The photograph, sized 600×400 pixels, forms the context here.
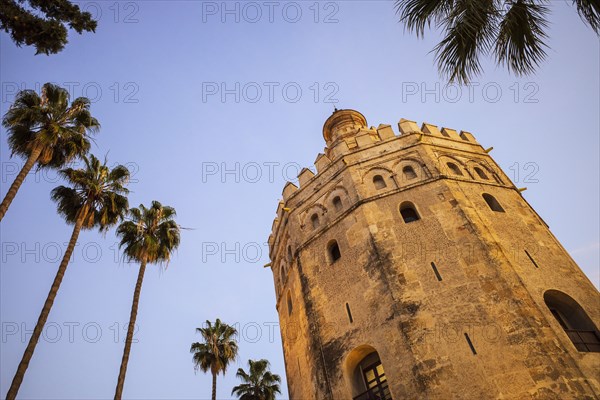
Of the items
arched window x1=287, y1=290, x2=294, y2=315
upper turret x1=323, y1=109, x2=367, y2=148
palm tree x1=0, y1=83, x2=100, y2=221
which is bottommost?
arched window x1=287, y1=290, x2=294, y2=315

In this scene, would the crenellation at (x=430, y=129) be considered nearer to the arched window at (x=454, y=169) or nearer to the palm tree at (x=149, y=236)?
the arched window at (x=454, y=169)

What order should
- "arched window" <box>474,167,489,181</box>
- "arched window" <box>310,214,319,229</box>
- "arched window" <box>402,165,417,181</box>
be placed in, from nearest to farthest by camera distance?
"arched window" <box>402,165,417,181</box> → "arched window" <box>474,167,489,181</box> → "arched window" <box>310,214,319,229</box>

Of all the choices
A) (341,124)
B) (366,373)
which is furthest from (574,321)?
(341,124)

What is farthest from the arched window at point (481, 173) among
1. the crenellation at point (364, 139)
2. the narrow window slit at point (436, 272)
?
the narrow window slit at point (436, 272)

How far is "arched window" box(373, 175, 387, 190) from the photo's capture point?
16.0 m

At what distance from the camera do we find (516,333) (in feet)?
35.7

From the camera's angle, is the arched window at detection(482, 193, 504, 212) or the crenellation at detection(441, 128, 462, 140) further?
the crenellation at detection(441, 128, 462, 140)

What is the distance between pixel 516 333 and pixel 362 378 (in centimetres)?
487

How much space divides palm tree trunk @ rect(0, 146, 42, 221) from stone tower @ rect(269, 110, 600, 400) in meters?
9.90

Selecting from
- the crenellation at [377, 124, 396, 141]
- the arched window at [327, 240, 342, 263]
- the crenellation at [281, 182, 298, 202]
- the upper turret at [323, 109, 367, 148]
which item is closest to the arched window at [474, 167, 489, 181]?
the crenellation at [377, 124, 396, 141]

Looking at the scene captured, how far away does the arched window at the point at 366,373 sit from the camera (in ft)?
40.0

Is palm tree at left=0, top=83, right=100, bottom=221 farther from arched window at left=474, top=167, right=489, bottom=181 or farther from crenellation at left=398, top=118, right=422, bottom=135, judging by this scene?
arched window at left=474, top=167, right=489, bottom=181

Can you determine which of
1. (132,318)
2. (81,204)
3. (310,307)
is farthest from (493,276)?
(81,204)

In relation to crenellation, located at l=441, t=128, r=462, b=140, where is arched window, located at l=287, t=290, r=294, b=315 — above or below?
below
